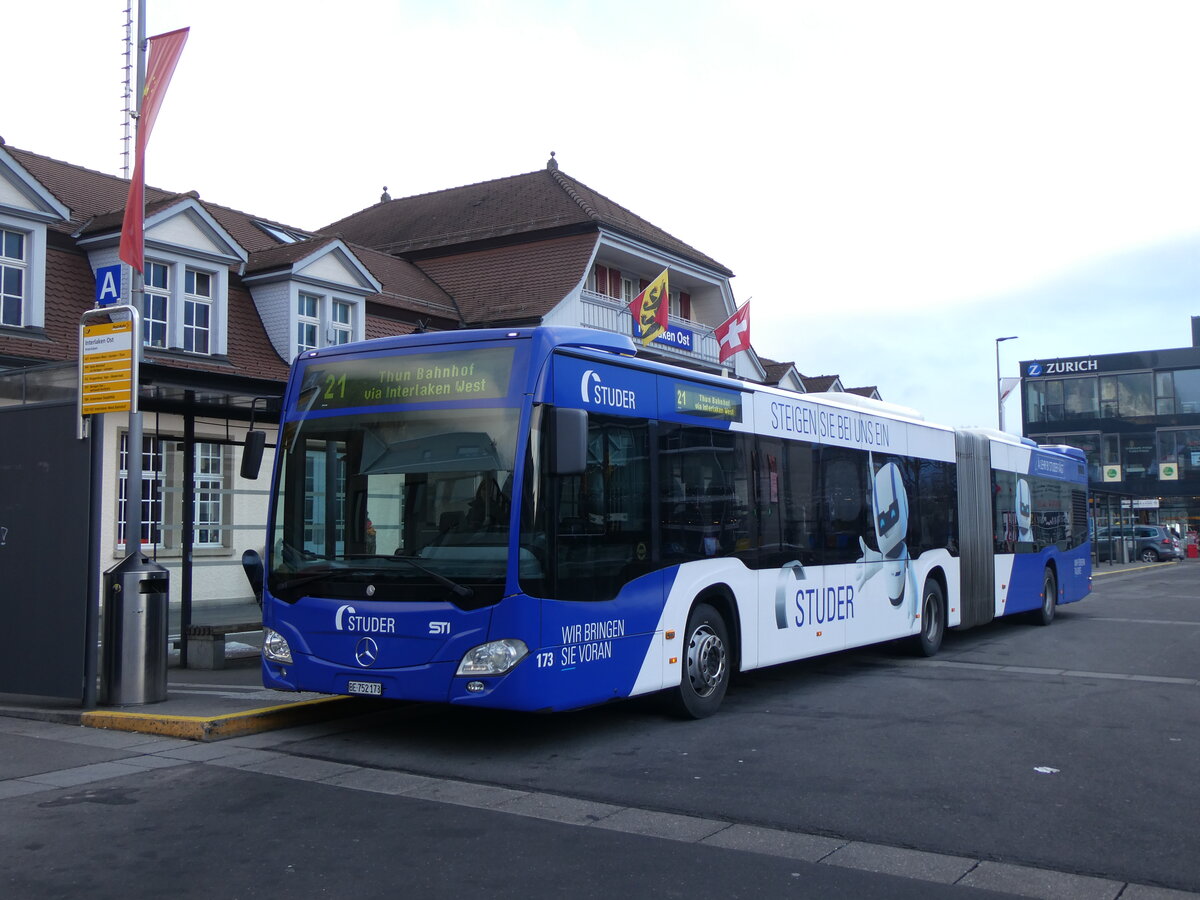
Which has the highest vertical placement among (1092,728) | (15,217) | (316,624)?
(15,217)

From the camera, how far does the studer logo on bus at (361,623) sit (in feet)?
26.5

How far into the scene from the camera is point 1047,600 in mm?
19359

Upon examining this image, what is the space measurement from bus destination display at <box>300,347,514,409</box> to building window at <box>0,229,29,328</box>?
11.3 m

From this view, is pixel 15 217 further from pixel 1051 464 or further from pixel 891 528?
pixel 1051 464

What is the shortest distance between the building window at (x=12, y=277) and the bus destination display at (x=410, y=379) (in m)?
11.3

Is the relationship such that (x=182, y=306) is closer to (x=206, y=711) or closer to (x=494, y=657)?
(x=206, y=711)

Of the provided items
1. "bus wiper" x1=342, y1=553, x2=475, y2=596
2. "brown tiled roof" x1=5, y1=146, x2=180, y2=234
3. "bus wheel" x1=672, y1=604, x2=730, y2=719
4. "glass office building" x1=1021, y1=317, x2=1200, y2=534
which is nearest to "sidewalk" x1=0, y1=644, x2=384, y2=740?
"bus wiper" x1=342, y1=553, x2=475, y2=596

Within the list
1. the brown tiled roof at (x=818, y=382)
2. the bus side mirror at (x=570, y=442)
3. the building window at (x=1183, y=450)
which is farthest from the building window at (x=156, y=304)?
the building window at (x=1183, y=450)

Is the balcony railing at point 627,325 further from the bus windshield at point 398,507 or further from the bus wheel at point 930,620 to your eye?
the bus windshield at point 398,507

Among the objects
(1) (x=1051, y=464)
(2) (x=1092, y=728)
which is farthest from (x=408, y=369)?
(1) (x=1051, y=464)

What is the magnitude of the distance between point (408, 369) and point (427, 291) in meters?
21.0

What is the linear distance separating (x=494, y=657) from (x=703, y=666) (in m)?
2.62

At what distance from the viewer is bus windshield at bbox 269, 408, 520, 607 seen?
26.0 ft

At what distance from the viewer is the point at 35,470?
998cm
